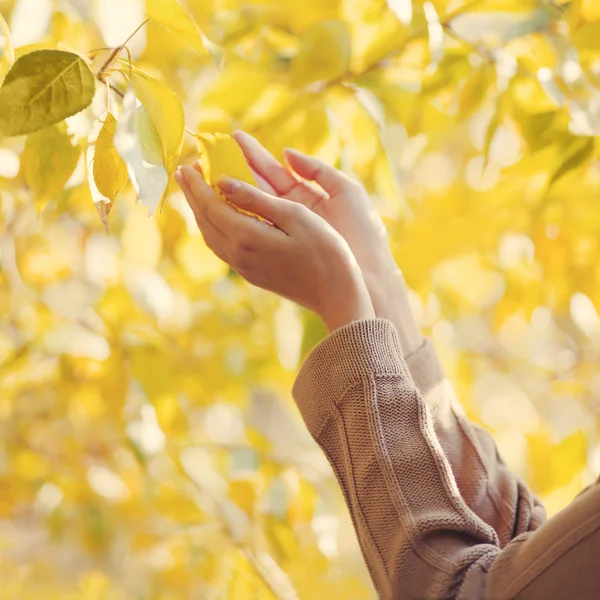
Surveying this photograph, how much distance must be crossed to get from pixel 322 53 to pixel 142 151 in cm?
27

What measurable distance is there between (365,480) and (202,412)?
73cm

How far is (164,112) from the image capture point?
1.07 ft

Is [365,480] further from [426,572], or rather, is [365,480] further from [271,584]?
[271,584]

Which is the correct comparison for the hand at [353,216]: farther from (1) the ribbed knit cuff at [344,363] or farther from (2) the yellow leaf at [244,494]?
(2) the yellow leaf at [244,494]

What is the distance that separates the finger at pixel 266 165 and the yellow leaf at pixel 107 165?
16 cm

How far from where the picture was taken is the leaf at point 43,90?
0.99 feet

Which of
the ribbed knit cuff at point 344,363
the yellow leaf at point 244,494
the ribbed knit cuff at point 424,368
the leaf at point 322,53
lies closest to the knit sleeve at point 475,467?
the ribbed knit cuff at point 424,368

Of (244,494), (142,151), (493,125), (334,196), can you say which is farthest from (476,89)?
(244,494)

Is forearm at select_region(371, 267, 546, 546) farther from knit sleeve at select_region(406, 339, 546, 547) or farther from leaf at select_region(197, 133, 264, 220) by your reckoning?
leaf at select_region(197, 133, 264, 220)

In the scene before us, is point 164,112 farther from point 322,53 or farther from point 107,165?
point 322,53

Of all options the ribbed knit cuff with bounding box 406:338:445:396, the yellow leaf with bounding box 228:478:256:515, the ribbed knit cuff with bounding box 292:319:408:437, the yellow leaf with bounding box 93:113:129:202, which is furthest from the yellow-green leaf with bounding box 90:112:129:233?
the yellow leaf with bounding box 228:478:256:515

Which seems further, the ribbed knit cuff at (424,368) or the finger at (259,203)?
the ribbed knit cuff at (424,368)

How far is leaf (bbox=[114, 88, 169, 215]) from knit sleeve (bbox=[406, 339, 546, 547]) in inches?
10.4

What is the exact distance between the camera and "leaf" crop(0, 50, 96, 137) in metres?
0.30
